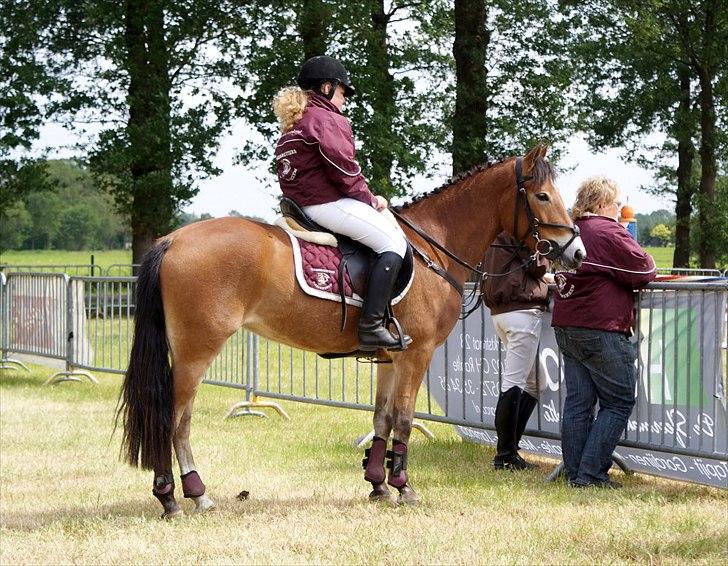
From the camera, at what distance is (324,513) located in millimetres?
6227

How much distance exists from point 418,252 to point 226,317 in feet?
4.93

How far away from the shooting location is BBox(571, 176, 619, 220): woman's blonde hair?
7090 millimetres

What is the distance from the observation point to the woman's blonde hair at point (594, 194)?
23.3ft

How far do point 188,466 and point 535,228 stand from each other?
2.81m

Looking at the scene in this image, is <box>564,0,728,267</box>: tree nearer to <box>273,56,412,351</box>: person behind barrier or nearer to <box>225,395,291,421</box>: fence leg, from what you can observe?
<box>225,395,291,421</box>: fence leg

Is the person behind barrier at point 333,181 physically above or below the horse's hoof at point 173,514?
above

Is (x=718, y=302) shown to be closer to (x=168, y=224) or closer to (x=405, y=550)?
(x=405, y=550)

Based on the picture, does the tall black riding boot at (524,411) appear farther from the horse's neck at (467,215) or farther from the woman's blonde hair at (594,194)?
the woman's blonde hair at (594,194)

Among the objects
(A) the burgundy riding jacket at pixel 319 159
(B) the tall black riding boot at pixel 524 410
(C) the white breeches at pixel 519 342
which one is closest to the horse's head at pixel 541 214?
(C) the white breeches at pixel 519 342

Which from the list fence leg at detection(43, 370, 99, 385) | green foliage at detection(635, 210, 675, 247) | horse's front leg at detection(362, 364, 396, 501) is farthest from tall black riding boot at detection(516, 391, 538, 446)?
green foliage at detection(635, 210, 675, 247)

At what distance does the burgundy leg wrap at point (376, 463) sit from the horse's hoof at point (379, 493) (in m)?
0.05

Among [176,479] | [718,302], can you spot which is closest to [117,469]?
[176,479]

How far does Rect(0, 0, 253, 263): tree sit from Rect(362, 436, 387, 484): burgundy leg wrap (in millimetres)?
19606

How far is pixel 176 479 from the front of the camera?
751cm
